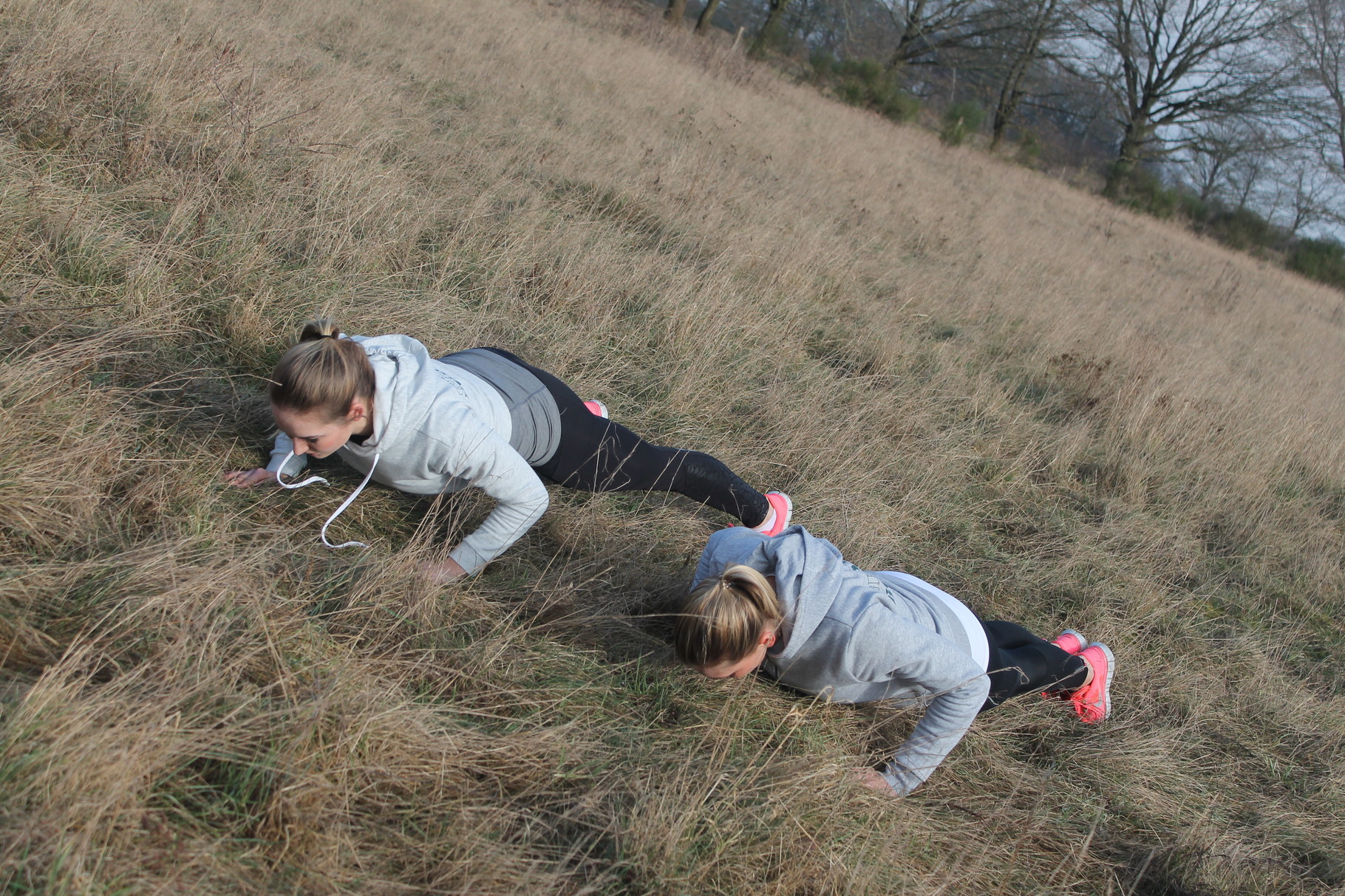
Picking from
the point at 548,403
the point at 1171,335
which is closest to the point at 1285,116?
the point at 1171,335

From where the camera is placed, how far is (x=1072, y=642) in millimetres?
3158

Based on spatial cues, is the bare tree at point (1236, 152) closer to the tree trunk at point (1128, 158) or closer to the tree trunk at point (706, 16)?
the tree trunk at point (1128, 158)

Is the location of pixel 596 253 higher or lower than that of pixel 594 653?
higher

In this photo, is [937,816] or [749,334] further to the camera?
[749,334]

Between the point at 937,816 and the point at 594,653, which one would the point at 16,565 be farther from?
the point at 937,816

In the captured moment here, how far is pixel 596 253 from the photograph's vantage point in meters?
4.68

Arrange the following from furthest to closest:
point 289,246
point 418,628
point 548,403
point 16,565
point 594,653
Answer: point 289,246 → point 548,403 → point 594,653 → point 418,628 → point 16,565

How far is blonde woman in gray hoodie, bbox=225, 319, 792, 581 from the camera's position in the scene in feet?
7.30

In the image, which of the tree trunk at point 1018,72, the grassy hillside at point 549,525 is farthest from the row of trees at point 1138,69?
the grassy hillside at point 549,525

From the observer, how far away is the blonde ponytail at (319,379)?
7.13ft

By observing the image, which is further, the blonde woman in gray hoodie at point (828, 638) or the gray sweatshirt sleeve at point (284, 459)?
the gray sweatshirt sleeve at point (284, 459)

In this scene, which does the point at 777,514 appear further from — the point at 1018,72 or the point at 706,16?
the point at 1018,72

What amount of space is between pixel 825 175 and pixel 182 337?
710cm

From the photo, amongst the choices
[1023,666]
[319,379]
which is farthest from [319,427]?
[1023,666]
